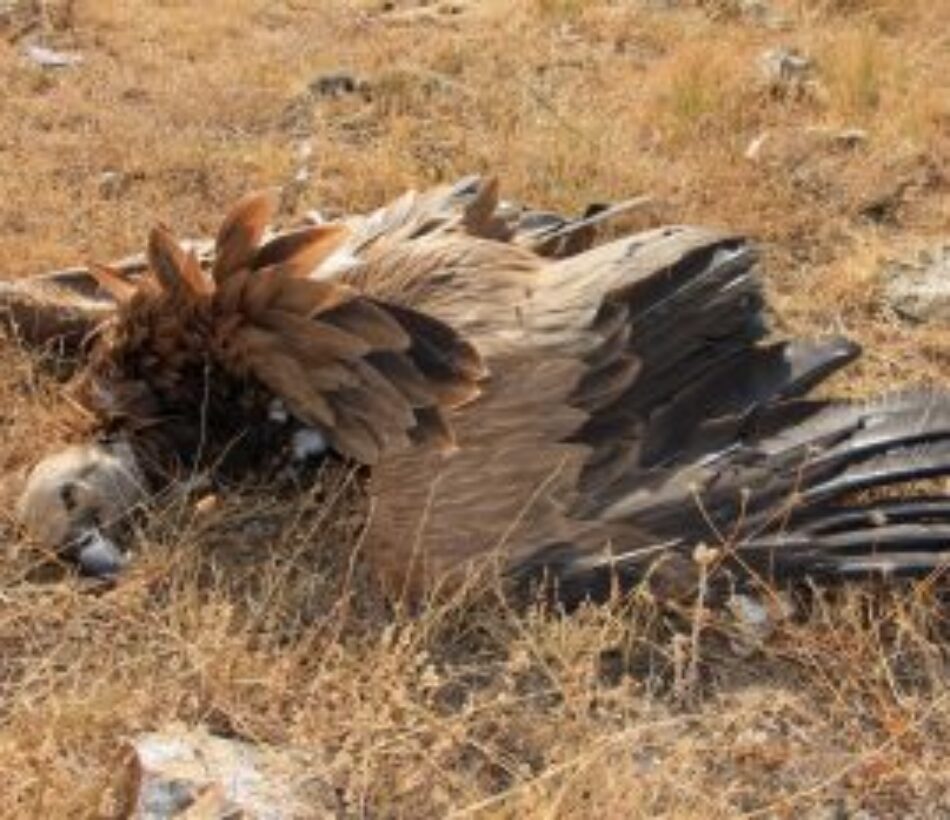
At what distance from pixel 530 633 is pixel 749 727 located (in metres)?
0.55

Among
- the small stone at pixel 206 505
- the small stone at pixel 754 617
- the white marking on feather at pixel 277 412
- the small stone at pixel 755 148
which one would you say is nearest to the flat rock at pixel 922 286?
the small stone at pixel 755 148

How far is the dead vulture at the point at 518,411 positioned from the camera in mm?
4176

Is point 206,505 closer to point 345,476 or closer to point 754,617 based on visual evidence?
point 345,476

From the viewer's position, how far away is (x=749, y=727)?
4051 mm

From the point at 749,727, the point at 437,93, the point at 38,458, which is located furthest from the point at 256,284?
the point at 437,93

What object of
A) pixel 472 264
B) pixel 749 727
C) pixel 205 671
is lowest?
pixel 749 727

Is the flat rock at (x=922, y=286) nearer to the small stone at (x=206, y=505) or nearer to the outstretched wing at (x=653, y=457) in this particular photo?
the outstretched wing at (x=653, y=457)

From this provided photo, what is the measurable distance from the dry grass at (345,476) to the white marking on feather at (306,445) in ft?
0.37

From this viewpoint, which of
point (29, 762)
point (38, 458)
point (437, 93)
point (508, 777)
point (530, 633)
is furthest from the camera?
point (437, 93)

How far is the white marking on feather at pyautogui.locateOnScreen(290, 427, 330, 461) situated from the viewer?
4613 mm

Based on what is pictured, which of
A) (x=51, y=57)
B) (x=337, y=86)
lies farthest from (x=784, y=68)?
(x=51, y=57)

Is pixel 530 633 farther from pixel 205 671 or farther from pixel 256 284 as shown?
pixel 256 284

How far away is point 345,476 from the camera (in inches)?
182

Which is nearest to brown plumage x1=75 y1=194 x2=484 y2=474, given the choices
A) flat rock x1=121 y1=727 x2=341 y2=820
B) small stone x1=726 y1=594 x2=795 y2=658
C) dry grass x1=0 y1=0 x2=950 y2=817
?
dry grass x1=0 y1=0 x2=950 y2=817
